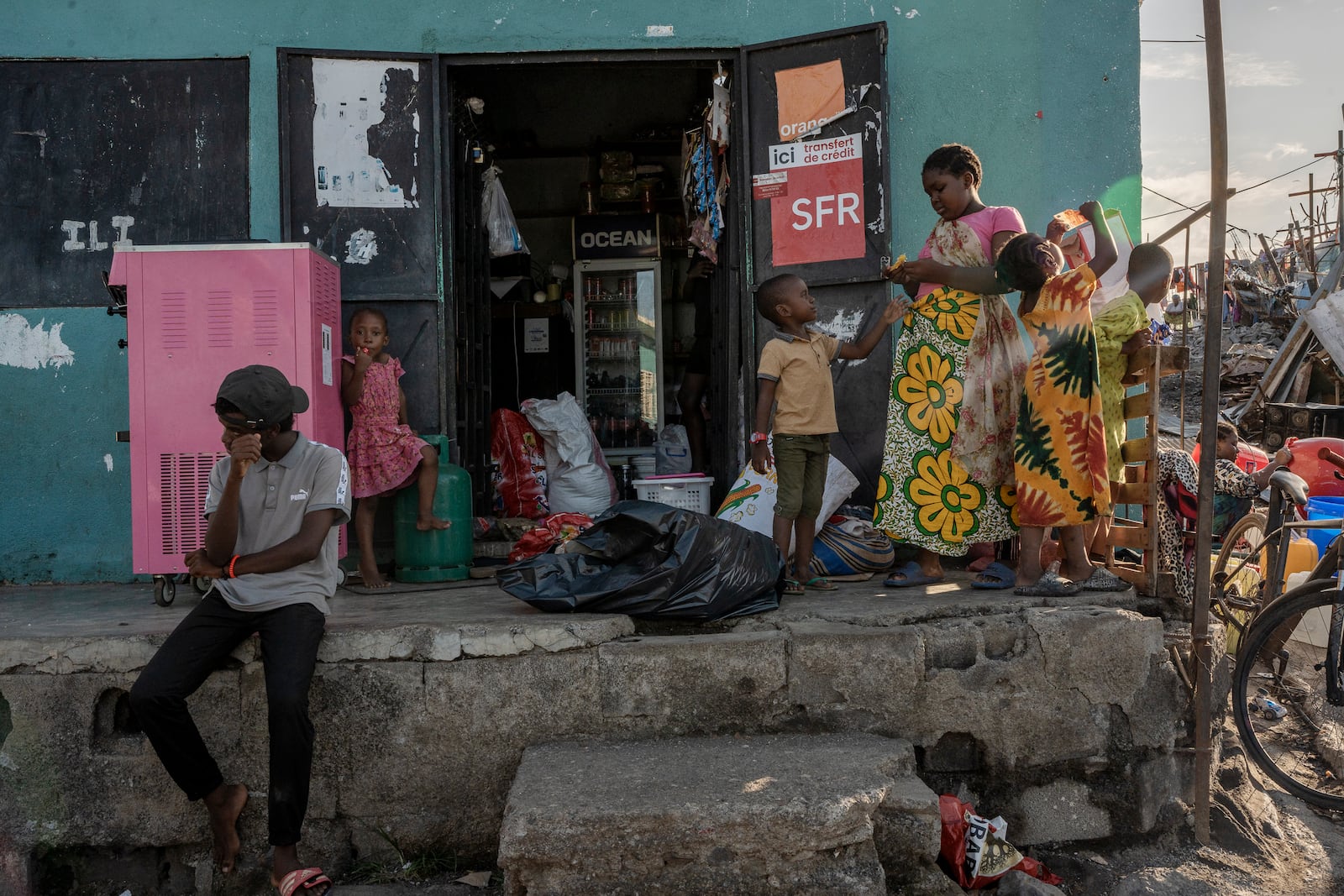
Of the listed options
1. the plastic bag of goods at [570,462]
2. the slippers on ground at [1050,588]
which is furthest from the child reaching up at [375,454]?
the slippers on ground at [1050,588]

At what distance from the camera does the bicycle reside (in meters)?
3.56

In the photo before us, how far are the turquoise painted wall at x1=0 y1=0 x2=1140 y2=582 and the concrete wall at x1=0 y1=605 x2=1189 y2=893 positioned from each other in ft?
6.23

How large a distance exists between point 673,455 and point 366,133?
10.6ft

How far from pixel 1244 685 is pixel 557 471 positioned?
4051mm

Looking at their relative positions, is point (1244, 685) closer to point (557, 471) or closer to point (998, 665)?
point (998, 665)

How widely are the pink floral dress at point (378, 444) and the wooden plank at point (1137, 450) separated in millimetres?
3115

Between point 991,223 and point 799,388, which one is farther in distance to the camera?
point 799,388

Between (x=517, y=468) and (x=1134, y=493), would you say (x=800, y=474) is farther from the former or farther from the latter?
(x=517, y=468)

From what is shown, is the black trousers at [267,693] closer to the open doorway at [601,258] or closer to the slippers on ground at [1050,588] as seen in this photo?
the slippers on ground at [1050,588]

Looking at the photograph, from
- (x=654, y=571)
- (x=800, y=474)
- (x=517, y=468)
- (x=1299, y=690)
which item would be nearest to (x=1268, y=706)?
(x=1299, y=690)

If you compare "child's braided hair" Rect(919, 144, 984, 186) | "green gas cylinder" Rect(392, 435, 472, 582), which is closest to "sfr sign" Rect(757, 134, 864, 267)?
"child's braided hair" Rect(919, 144, 984, 186)

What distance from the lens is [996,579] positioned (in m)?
3.95

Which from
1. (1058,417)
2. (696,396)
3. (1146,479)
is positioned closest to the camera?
(1058,417)

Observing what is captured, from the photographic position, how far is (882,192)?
4930 millimetres
